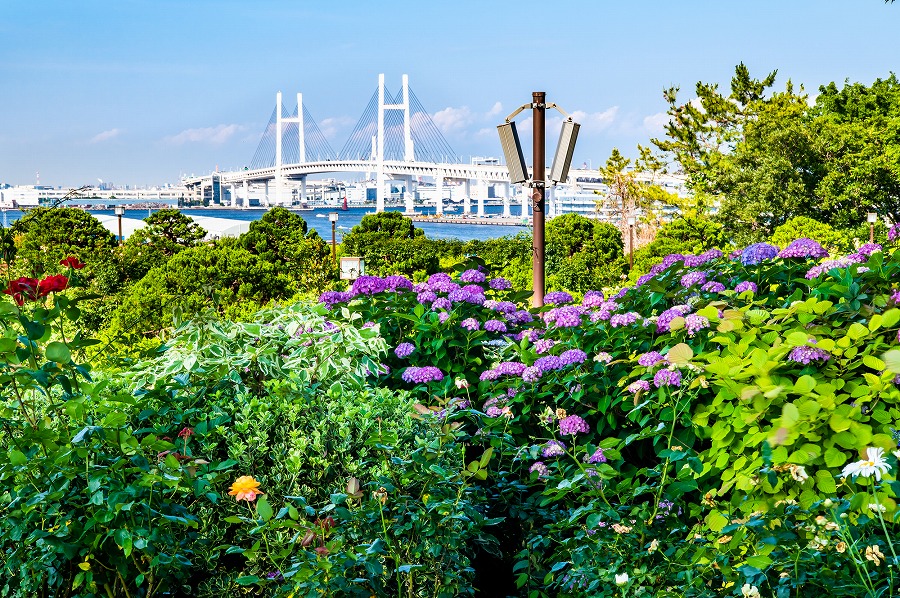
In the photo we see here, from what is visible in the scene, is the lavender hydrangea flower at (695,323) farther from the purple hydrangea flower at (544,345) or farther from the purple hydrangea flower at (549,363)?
the purple hydrangea flower at (544,345)

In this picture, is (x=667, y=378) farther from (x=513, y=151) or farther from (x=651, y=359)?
(x=513, y=151)

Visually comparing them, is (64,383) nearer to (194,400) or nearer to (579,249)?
(194,400)

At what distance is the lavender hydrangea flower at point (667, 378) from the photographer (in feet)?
6.61

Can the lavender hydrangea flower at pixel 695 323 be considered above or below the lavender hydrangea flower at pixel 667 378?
above

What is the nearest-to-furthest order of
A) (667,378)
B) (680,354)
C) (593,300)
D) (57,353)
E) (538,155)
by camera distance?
(57,353) < (680,354) < (667,378) < (593,300) < (538,155)

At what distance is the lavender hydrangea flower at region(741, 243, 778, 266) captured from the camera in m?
2.65

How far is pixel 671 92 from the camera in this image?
23891 millimetres

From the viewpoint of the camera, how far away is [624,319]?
2.47 metres

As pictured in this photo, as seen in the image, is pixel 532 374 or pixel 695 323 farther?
pixel 532 374

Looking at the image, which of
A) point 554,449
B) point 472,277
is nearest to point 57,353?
point 554,449

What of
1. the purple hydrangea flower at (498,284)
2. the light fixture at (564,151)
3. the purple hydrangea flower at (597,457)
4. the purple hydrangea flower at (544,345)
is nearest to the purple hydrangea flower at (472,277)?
the purple hydrangea flower at (498,284)

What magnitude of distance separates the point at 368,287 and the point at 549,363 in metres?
1.10

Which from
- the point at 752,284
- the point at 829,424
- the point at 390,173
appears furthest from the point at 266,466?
the point at 390,173

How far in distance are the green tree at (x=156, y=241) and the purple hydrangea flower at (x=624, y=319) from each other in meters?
9.34
